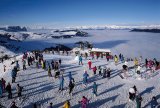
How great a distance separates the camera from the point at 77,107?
21.8 meters

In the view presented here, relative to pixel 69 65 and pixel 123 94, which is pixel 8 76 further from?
pixel 123 94

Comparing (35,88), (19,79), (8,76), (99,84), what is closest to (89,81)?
(99,84)

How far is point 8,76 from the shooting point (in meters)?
31.4

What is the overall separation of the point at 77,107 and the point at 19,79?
35.5 ft

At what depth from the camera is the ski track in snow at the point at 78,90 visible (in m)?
22.8

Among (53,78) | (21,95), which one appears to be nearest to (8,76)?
(53,78)

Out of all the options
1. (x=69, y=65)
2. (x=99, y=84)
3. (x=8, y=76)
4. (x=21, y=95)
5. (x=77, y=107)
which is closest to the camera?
(x=77, y=107)

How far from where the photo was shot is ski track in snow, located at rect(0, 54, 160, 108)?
22.8 m

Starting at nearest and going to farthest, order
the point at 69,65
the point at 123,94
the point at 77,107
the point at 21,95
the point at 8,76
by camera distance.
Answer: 1. the point at 77,107
2. the point at 21,95
3. the point at 123,94
4. the point at 8,76
5. the point at 69,65

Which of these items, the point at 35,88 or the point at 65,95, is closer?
the point at 65,95

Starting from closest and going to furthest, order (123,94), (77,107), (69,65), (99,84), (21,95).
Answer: (77,107)
(21,95)
(123,94)
(99,84)
(69,65)

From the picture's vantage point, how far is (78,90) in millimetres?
26141

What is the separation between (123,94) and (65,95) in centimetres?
642

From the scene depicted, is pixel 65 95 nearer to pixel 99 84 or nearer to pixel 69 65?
pixel 99 84
